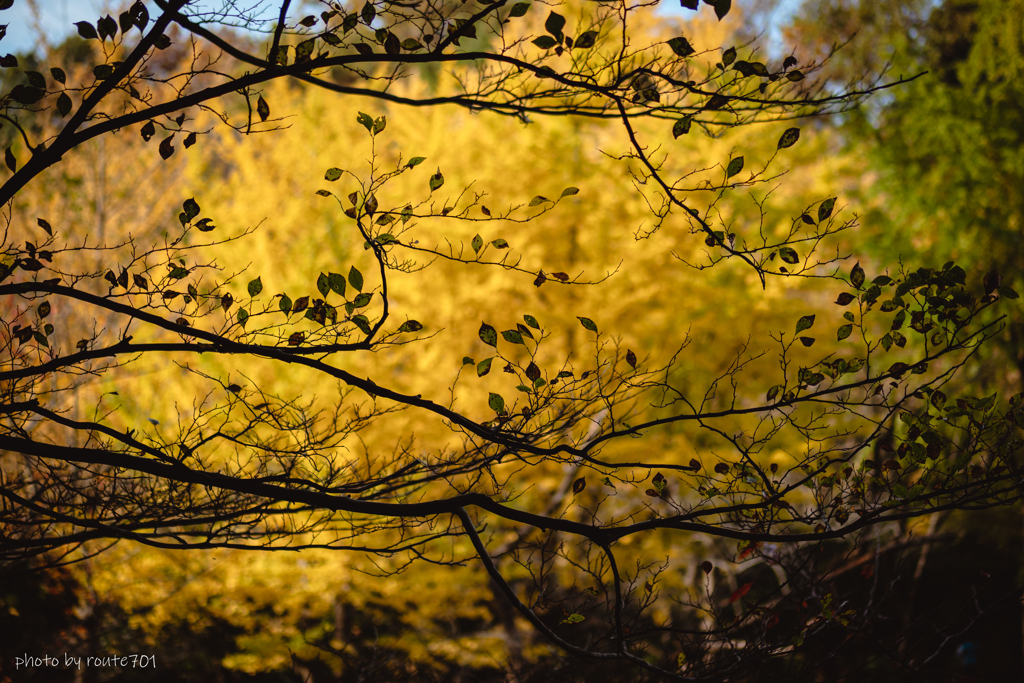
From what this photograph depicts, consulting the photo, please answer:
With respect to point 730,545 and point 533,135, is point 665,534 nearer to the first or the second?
point 730,545

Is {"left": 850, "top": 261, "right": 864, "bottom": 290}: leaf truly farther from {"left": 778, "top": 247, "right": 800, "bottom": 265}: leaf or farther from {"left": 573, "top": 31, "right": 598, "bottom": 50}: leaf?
{"left": 573, "top": 31, "right": 598, "bottom": 50}: leaf

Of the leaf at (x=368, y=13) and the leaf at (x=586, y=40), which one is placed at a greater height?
the leaf at (x=368, y=13)

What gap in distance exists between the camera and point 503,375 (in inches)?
232

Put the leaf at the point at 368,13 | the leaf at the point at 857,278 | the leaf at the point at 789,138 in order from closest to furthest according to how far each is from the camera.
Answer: the leaf at the point at 368,13 < the leaf at the point at 789,138 < the leaf at the point at 857,278

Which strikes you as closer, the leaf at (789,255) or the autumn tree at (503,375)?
the autumn tree at (503,375)

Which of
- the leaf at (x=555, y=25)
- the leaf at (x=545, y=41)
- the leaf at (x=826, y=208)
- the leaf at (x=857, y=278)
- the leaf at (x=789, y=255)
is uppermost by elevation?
the leaf at (x=545, y=41)

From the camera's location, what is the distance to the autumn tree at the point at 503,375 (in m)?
2.03

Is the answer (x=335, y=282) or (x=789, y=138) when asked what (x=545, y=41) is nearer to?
(x=789, y=138)

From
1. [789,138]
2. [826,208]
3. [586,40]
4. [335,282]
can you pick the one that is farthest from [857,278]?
[335,282]

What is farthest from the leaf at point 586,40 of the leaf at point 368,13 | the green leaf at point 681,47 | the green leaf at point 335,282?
the green leaf at point 335,282

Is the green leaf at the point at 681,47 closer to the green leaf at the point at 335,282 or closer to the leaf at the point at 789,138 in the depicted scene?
the leaf at the point at 789,138

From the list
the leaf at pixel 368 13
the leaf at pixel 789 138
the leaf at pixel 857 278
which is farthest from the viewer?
the leaf at pixel 857 278

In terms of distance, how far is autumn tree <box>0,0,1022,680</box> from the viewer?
203 centimetres

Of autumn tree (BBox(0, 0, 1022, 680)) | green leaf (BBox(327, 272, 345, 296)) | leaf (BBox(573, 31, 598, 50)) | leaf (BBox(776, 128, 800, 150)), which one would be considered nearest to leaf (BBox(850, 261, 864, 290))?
autumn tree (BBox(0, 0, 1022, 680))
